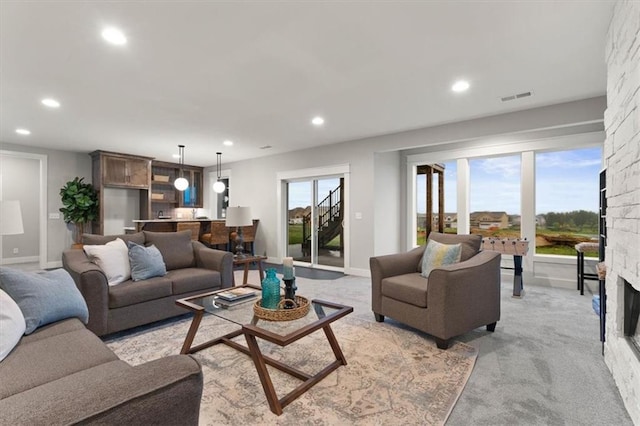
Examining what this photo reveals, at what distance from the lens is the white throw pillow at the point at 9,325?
4.70 ft

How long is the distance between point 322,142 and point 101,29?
157 inches

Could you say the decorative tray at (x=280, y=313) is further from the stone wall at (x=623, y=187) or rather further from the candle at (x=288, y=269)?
the stone wall at (x=623, y=187)

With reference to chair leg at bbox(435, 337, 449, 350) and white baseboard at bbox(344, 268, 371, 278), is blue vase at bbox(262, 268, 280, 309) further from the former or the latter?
white baseboard at bbox(344, 268, 371, 278)

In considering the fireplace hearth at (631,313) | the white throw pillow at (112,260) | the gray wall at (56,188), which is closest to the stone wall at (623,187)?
the fireplace hearth at (631,313)

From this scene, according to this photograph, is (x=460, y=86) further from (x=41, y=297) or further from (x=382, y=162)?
(x=41, y=297)

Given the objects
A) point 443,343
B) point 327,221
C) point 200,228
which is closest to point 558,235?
point 443,343

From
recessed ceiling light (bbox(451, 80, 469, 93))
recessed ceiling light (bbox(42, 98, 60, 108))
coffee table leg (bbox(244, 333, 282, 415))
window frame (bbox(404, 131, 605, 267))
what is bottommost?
coffee table leg (bbox(244, 333, 282, 415))

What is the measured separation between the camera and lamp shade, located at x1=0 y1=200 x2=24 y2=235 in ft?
7.73

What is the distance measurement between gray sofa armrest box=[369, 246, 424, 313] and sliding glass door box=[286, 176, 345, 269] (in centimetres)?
280


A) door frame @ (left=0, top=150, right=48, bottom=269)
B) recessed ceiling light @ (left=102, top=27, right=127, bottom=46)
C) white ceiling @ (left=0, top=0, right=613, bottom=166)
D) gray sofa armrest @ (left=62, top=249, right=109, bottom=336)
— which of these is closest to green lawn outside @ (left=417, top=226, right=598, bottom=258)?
white ceiling @ (left=0, top=0, right=613, bottom=166)

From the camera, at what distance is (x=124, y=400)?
0.85m

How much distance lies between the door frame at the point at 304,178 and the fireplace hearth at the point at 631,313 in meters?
4.03

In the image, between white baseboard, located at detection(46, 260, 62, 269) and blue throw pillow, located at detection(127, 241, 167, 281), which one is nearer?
blue throw pillow, located at detection(127, 241, 167, 281)

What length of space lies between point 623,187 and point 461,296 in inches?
50.5
